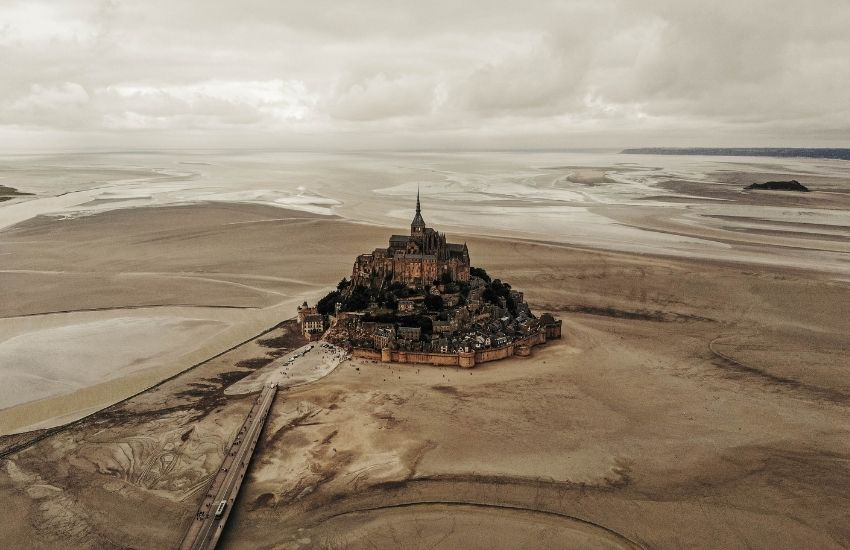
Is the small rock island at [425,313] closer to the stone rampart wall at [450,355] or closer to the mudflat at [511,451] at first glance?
the stone rampart wall at [450,355]

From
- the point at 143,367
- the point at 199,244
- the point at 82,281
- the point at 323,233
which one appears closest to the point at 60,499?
the point at 143,367

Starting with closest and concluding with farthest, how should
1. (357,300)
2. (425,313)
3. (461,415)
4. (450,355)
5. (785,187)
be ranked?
1. (461,415)
2. (450,355)
3. (425,313)
4. (357,300)
5. (785,187)

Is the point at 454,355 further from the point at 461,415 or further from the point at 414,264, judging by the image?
the point at 414,264

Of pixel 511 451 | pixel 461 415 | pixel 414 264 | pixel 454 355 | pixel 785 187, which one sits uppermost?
pixel 785 187

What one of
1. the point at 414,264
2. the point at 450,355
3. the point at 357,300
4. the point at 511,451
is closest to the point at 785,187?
the point at 414,264

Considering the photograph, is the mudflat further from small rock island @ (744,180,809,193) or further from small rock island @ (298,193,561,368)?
small rock island @ (744,180,809,193)

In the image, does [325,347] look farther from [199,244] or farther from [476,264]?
[199,244]
